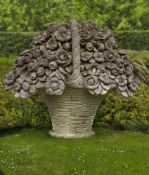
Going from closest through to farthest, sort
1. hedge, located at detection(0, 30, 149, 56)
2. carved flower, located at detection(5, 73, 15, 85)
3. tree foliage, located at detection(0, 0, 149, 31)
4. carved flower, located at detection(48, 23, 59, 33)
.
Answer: carved flower, located at detection(48, 23, 59, 33), carved flower, located at detection(5, 73, 15, 85), hedge, located at detection(0, 30, 149, 56), tree foliage, located at detection(0, 0, 149, 31)

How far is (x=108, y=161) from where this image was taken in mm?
8664

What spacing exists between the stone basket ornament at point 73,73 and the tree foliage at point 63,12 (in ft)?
55.7

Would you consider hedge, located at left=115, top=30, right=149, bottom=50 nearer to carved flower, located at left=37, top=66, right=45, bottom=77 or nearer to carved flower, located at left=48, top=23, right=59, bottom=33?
carved flower, located at left=48, top=23, right=59, bottom=33

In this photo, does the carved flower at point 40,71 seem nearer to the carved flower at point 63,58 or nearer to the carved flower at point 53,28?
the carved flower at point 63,58

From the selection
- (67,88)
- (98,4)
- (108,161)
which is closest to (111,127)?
(67,88)

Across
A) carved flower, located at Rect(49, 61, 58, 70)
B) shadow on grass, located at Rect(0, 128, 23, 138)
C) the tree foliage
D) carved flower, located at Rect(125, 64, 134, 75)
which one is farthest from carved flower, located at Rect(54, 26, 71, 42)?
the tree foliage

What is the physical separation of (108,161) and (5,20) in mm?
19706

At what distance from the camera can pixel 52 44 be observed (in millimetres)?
9695

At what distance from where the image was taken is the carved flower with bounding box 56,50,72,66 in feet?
31.3

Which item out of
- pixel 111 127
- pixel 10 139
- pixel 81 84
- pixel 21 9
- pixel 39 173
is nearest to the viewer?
pixel 39 173

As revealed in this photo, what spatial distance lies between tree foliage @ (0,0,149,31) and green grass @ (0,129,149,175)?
17.2 metres

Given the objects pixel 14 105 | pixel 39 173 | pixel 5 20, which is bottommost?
pixel 39 173

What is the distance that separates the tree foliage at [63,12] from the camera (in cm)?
2698

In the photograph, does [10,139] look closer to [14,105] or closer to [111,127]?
[14,105]
